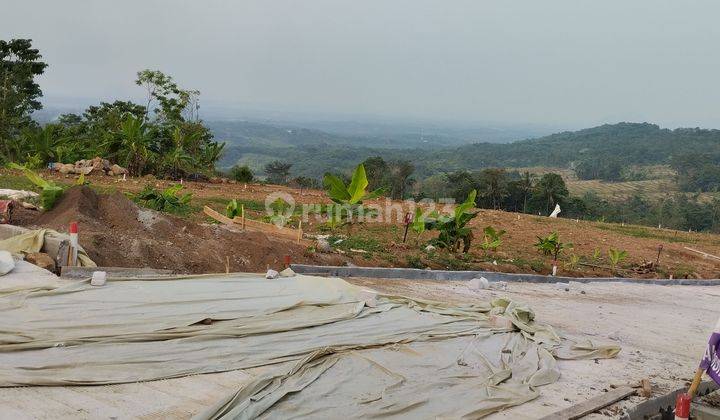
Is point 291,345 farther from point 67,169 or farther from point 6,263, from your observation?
point 67,169

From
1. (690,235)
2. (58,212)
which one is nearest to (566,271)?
(58,212)

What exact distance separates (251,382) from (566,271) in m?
11.1

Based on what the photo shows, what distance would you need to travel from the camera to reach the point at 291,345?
18.9 ft

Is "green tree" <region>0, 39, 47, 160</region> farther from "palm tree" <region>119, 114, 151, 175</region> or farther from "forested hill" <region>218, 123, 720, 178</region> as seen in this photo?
"forested hill" <region>218, 123, 720, 178</region>

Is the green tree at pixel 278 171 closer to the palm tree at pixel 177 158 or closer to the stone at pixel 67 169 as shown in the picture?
the palm tree at pixel 177 158

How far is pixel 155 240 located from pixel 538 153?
13086 cm

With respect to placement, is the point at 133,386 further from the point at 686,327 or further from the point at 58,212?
→ the point at 686,327

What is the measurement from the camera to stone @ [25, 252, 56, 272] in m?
7.55

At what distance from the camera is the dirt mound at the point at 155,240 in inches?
350

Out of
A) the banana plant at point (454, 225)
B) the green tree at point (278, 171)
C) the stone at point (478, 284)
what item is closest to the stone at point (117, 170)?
the banana plant at point (454, 225)

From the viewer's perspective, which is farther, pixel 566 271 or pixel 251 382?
pixel 566 271

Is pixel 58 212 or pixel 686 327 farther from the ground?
pixel 58 212

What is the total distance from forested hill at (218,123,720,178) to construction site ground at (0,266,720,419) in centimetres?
8186

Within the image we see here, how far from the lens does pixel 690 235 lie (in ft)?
90.2
